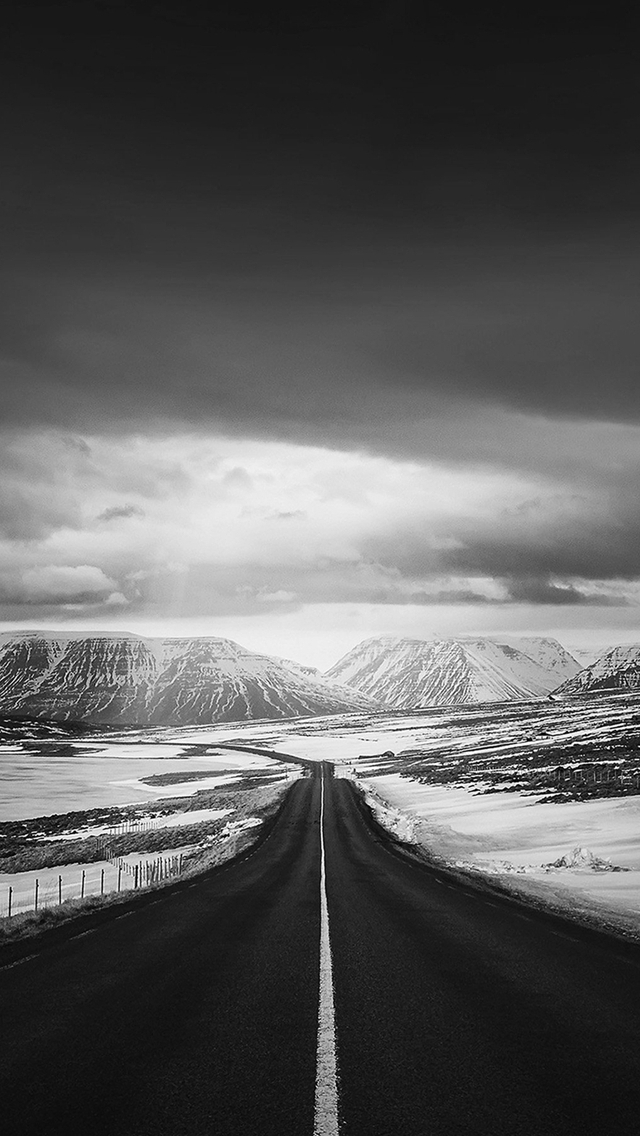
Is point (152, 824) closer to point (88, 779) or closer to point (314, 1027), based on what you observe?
point (314, 1027)

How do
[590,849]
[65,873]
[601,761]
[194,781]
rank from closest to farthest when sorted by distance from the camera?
[590,849] → [65,873] → [601,761] → [194,781]

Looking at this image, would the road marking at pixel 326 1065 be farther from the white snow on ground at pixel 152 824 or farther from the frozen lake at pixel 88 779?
the frozen lake at pixel 88 779

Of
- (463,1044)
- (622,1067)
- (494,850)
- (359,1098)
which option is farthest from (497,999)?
(494,850)

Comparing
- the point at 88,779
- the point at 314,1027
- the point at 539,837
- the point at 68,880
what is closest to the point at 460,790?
the point at 539,837

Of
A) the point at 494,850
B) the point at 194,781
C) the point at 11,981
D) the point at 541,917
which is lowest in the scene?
the point at 194,781

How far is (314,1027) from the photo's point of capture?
8.12m

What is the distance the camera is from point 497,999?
9.23 meters

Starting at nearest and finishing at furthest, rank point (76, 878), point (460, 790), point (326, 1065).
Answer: point (326, 1065) → point (76, 878) → point (460, 790)

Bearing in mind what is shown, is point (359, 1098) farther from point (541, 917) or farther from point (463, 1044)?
point (541, 917)

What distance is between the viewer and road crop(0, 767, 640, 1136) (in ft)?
18.8

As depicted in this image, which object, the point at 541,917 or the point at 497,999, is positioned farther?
the point at 541,917

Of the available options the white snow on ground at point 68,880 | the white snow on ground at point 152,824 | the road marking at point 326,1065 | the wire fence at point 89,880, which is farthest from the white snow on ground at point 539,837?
the white snow on ground at point 152,824

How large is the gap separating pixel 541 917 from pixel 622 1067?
9.99 meters

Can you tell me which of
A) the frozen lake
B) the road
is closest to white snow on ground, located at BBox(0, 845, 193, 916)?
the road
